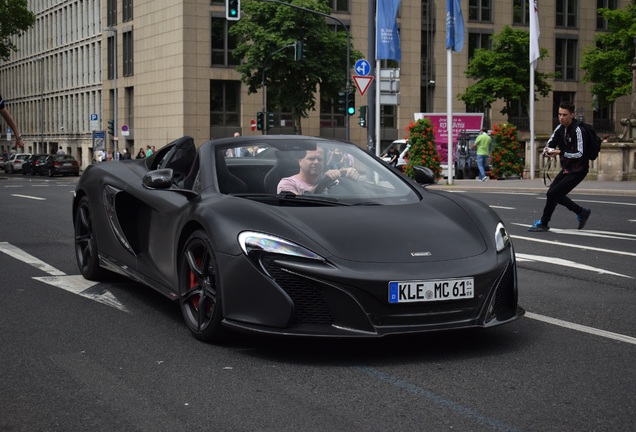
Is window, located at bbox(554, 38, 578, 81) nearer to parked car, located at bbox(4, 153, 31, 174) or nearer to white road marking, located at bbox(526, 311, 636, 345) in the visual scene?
parked car, located at bbox(4, 153, 31, 174)

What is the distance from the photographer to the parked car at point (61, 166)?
6550 cm

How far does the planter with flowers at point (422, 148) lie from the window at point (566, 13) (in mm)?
43130

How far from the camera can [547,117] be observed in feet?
245

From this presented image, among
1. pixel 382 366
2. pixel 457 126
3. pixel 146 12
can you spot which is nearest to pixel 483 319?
pixel 382 366

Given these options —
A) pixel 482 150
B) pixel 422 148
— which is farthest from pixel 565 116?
pixel 482 150

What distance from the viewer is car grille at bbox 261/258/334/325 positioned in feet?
18.7

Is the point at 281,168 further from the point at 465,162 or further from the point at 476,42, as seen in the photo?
the point at 476,42

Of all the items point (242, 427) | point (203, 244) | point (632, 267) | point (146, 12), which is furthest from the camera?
point (146, 12)

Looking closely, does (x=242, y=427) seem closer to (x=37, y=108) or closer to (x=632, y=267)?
(x=632, y=267)

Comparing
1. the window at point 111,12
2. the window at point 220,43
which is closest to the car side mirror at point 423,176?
the window at point 220,43

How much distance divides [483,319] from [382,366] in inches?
25.1

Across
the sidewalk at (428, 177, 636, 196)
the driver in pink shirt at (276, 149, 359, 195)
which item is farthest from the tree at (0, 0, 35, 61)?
the driver in pink shirt at (276, 149, 359, 195)

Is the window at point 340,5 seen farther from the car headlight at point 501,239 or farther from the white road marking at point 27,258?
the car headlight at point 501,239

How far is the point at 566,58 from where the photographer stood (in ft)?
249
